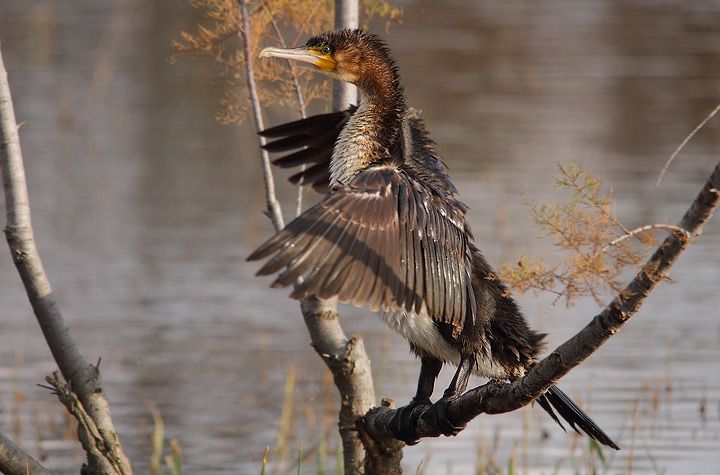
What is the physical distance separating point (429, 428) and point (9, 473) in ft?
4.40

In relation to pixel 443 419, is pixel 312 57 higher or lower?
higher

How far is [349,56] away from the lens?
3766mm

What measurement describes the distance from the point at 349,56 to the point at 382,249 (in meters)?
1.18

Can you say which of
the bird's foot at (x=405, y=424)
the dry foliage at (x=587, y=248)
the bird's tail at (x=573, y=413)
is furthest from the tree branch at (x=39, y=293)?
the dry foliage at (x=587, y=248)

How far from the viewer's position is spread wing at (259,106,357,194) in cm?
409

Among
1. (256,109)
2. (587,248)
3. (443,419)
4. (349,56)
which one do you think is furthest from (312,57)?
(587,248)

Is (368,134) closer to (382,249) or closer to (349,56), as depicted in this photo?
(349,56)

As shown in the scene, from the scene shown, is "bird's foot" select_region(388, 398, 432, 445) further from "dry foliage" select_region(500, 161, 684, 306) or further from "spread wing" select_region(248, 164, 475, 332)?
"dry foliage" select_region(500, 161, 684, 306)

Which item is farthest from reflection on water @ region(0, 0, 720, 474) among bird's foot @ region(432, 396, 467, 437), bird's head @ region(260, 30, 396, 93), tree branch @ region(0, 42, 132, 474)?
bird's foot @ region(432, 396, 467, 437)

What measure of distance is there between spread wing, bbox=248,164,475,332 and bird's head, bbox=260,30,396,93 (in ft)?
1.96

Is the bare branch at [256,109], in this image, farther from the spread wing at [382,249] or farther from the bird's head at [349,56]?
the spread wing at [382,249]

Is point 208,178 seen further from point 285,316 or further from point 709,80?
point 709,80

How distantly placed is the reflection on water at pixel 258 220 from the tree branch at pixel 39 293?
1644mm

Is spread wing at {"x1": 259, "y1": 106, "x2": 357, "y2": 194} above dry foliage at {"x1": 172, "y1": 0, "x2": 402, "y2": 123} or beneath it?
beneath
